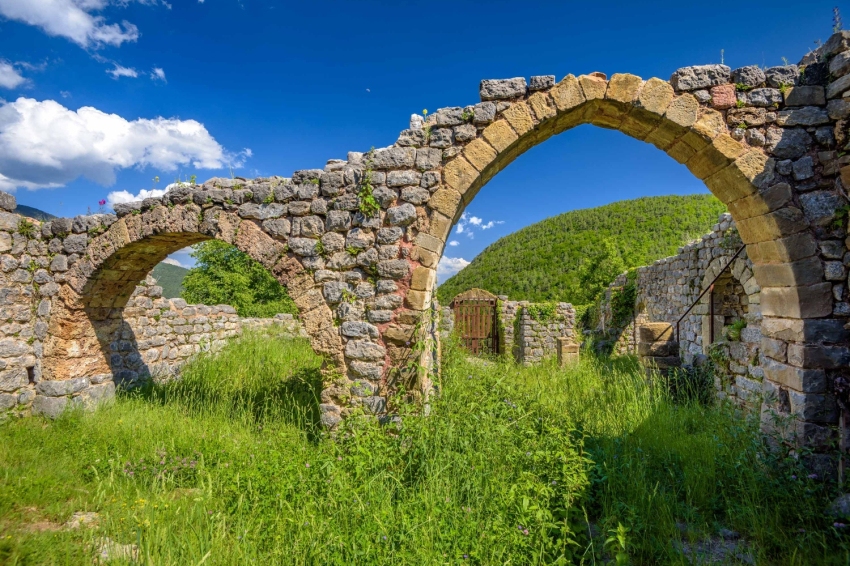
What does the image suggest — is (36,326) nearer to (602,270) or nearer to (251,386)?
(251,386)

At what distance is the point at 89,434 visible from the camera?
4.77 meters

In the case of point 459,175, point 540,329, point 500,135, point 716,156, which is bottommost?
point 540,329

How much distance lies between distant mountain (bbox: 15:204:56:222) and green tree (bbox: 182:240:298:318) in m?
12.8

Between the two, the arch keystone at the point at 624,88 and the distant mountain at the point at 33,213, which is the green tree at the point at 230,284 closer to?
the distant mountain at the point at 33,213

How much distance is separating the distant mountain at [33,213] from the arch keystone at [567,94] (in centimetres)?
702

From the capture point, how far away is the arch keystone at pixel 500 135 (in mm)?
4527

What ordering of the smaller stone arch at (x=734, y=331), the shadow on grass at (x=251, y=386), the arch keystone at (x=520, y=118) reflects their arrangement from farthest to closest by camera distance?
the smaller stone arch at (x=734, y=331)
the shadow on grass at (x=251, y=386)
the arch keystone at (x=520, y=118)

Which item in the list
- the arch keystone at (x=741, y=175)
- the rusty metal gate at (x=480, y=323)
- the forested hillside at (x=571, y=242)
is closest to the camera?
the arch keystone at (x=741, y=175)

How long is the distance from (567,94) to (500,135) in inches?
31.4

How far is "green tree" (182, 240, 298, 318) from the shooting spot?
64.5 feet

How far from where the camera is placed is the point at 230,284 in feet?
65.7

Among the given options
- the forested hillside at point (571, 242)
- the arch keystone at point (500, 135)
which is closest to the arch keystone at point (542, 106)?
the arch keystone at point (500, 135)

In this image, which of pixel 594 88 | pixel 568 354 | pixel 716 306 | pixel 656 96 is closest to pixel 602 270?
pixel 568 354

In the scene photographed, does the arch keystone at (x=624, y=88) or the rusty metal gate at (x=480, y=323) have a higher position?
the arch keystone at (x=624, y=88)
